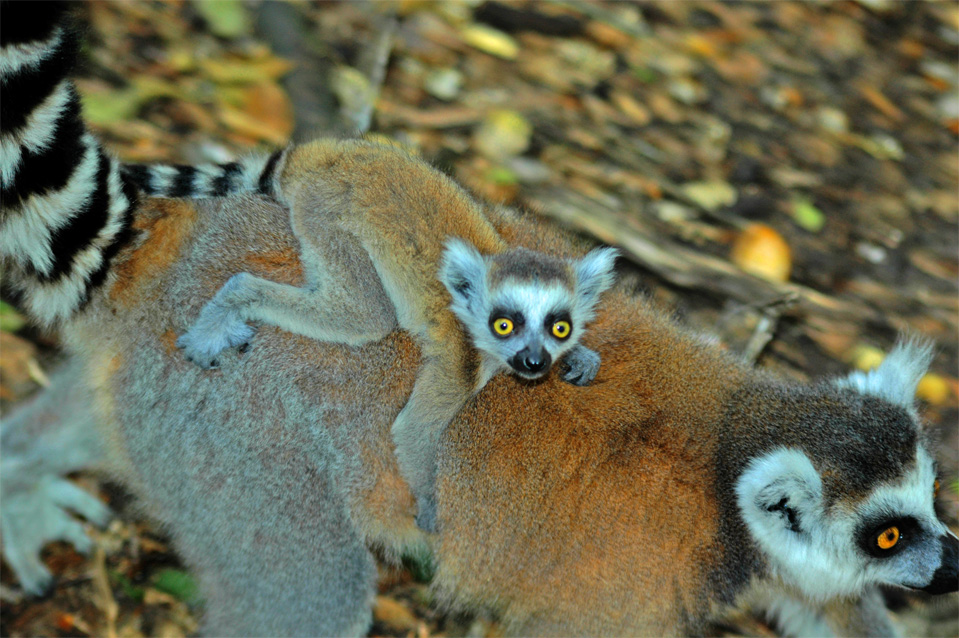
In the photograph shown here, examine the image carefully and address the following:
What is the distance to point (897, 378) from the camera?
9.98ft

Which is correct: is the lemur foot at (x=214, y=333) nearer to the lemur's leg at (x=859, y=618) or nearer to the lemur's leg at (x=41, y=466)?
the lemur's leg at (x=41, y=466)

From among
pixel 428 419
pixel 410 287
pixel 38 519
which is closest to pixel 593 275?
pixel 410 287

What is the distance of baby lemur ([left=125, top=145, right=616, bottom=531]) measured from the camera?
266 cm

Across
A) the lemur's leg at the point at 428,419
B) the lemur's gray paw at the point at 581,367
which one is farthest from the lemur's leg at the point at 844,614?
the lemur's leg at the point at 428,419

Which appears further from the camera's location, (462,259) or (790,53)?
(790,53)

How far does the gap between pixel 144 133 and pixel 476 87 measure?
2042 millimetres

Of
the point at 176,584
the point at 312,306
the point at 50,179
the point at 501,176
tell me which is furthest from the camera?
the point at 501,176

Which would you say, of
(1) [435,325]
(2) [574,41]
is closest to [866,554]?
(1) [435,325]

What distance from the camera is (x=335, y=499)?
107 inches

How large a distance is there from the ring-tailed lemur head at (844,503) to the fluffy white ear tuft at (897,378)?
0.18 meters

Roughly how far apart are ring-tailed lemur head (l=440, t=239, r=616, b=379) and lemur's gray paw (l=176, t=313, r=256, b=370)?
28.3 inches

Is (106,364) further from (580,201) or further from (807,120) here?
(807,120)

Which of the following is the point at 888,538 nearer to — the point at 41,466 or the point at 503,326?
the point at 503,326

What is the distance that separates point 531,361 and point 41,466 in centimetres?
199
